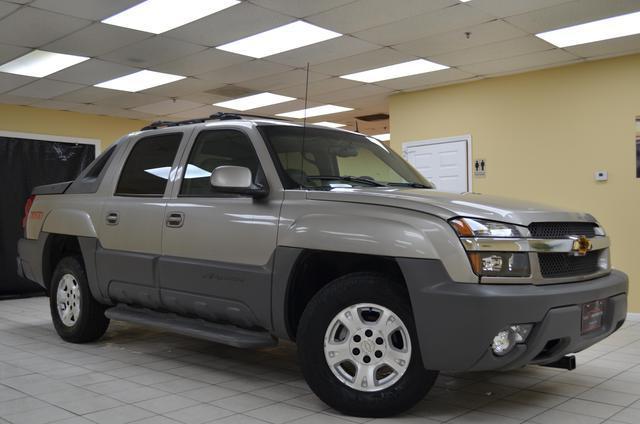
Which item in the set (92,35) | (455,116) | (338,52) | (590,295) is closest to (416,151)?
(455,116)

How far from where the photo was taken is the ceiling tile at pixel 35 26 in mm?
5730

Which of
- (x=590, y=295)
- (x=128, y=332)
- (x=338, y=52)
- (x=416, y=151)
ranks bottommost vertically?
(x=128, y=332)

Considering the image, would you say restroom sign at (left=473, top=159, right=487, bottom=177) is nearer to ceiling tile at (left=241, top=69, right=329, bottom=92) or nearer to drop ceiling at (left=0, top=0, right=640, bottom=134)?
drop ceiling at (left=0, top=0, right=640, bottom=134)

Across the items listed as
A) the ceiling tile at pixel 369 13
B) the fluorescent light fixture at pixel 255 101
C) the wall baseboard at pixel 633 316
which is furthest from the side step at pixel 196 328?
the fluorescent light fixture at pixel 255 101

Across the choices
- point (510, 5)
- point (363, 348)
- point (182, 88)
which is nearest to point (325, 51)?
point (510, 5)

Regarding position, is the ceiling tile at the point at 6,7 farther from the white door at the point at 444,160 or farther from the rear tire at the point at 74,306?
the white door at the point at 444,160

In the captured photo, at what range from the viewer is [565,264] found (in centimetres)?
Result: 308

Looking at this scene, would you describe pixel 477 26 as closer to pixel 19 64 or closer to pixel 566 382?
pixel 566 382

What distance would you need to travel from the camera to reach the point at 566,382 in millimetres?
3855

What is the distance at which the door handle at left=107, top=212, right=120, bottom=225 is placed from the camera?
439 cm

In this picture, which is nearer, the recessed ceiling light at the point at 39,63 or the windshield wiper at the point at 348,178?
the windshield wiper at the point at 348,178

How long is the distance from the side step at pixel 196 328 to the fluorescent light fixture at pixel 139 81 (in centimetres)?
441

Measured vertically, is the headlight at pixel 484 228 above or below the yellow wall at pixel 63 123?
below

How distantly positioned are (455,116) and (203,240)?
19.4 feet
